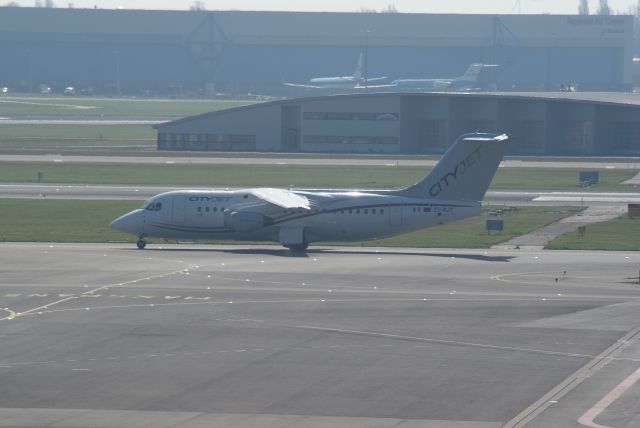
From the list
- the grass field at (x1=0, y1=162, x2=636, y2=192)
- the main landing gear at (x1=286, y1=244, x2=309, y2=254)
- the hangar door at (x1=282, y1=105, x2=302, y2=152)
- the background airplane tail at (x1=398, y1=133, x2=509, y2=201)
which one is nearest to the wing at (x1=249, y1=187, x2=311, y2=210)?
the main landing gear at (x1=286, y1=244, x2=309, y2=254)

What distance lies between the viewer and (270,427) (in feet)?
100.0

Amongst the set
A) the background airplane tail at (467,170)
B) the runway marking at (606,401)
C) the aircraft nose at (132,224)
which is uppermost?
the background airplane tail at (467,170)

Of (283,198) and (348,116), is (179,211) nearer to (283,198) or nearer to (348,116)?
(283,198)

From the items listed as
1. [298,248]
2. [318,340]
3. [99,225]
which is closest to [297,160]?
[99,225]

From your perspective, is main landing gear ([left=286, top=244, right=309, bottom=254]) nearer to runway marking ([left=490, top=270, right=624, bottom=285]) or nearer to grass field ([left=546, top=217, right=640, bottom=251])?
runway marking ([left=490, top=270, right=624, bottom=285])

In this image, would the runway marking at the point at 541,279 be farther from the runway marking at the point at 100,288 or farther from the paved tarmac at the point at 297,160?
the paved tarmac at the point at 297,160

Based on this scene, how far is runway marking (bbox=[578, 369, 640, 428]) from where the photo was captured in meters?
30.7

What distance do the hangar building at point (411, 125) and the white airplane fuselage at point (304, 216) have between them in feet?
239

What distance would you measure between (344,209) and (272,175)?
43.9 m

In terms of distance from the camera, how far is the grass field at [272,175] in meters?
103

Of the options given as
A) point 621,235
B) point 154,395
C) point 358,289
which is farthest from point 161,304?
point 621,235

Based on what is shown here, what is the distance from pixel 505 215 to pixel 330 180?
83.8 feet

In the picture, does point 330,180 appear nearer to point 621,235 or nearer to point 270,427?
point 621,235

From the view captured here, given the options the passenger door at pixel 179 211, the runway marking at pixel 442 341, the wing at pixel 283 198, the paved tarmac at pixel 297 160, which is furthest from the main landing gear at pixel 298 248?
the paved tarmac at pixel 297 160
